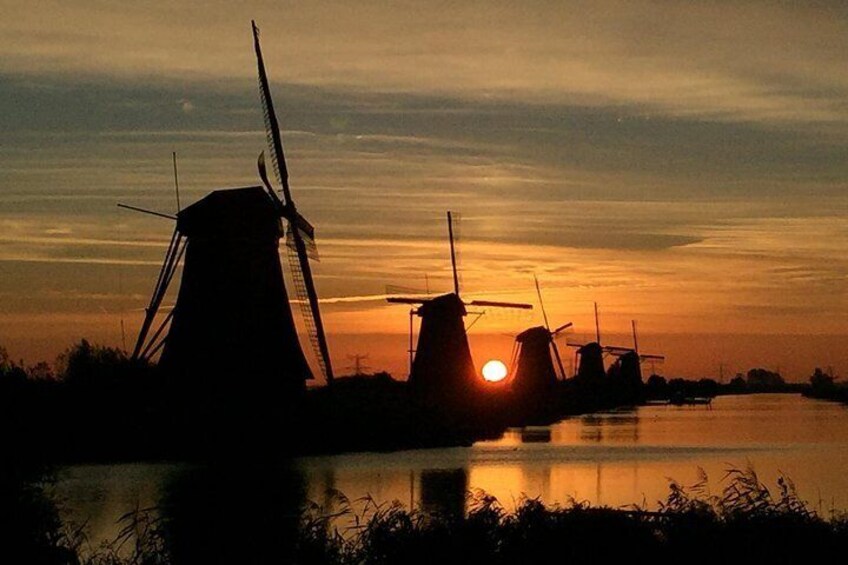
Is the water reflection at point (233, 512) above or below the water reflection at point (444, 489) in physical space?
above

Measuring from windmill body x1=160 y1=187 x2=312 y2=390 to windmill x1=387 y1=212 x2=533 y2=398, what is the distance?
31.0 m

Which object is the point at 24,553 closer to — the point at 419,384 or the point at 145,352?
the point at 145,352

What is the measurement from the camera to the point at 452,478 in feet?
124

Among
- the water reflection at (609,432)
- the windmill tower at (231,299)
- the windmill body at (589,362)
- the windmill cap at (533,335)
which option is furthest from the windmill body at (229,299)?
the windmill body at (589,362)

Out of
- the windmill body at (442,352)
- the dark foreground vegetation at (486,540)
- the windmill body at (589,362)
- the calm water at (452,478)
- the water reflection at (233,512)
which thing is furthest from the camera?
the windmill body at (589,362)

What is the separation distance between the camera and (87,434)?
43.8 m

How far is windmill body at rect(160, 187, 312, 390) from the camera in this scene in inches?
1697

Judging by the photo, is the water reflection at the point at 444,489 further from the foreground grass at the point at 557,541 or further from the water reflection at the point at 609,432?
the water reflection at the point at 609,432

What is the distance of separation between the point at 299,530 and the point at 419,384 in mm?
58087

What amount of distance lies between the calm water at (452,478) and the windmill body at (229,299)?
3.52 m

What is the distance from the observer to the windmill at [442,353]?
245 ft

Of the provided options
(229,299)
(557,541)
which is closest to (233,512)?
(557,541)

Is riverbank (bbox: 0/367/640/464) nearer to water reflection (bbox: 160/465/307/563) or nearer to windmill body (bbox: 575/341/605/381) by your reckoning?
water reflection (bbox: 160/465/307/563)

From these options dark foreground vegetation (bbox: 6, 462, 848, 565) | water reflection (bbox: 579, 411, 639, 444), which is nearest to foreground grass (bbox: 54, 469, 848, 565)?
dark foreground vegetation (bbox: 6, 462, 848, 565)
